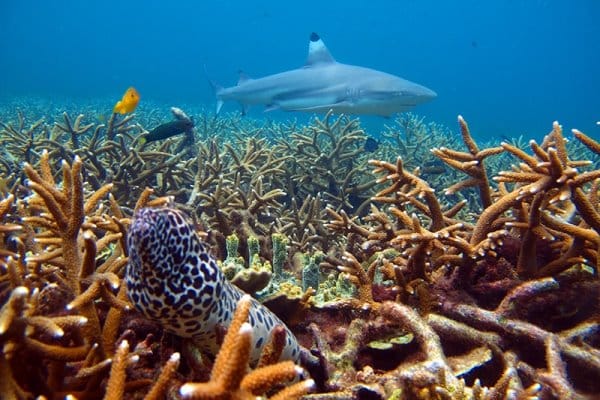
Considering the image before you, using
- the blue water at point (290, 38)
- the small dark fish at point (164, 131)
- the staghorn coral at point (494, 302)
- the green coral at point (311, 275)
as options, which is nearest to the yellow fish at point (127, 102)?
the small dark fish at point (164, 131)

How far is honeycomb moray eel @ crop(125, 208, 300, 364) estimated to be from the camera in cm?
177

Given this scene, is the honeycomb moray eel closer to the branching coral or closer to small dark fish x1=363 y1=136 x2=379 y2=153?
the branching coral

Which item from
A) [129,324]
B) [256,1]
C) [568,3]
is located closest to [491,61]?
[568,3]

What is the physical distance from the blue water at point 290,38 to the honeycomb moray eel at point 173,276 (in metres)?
106

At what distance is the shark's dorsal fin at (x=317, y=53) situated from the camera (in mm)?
10164

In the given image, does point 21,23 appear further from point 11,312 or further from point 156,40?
point 11,312

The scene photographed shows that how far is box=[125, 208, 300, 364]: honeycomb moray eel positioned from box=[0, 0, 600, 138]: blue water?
106057mm

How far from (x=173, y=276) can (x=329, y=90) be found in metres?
8.14

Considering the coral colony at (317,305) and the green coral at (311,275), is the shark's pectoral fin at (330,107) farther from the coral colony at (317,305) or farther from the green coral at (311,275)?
the green coral at (311,275)

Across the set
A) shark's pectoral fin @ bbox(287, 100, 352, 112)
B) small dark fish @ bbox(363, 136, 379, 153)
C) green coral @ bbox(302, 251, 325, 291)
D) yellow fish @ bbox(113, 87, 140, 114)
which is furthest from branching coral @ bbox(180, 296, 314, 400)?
shark's pectoral fin @ bbox(287, 100, 352, 112)

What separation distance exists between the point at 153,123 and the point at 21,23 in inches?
7195

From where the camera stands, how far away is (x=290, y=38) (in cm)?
15250

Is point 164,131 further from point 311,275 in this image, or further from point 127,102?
point 311,275

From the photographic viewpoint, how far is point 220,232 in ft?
14.6
